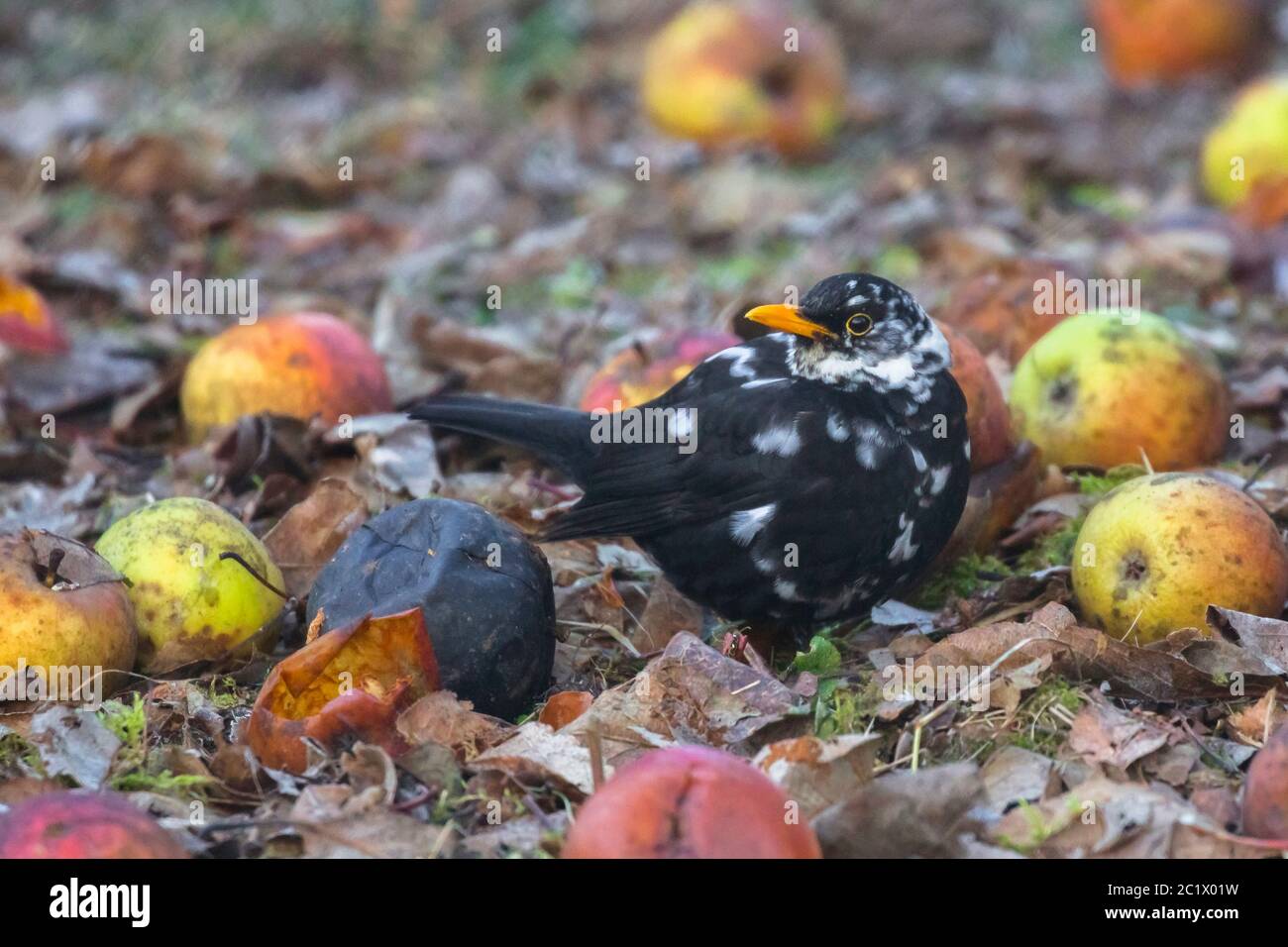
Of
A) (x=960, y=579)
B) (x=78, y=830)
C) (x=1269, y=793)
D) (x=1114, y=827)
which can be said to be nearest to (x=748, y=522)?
(x=960, y=579)

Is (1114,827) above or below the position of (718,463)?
below

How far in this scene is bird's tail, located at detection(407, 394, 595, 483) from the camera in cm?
524

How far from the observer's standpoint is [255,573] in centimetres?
453

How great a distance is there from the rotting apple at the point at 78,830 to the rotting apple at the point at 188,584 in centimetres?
127

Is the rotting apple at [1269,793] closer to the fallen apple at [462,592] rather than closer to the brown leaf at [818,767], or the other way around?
the brown leaf at [818,767]

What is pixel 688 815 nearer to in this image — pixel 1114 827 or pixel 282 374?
pixel 1114 827

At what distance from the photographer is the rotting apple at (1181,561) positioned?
4.41 metres

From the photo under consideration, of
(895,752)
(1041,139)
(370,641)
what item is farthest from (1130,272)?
(370,641)

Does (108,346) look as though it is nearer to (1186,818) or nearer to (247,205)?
(247,205)

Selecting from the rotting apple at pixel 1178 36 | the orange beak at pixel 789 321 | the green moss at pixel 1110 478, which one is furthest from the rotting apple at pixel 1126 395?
the rotting apple at pixel 1178 36

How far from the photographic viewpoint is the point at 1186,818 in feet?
11.5

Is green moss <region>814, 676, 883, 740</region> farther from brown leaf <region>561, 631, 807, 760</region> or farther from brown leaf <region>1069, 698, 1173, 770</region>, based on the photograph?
brown leaf <region>1069, 698, 1173, 770</region>

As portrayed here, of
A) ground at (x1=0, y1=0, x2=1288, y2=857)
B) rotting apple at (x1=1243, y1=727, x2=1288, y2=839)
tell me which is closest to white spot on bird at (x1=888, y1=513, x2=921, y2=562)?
ground at (x1=0, y1=0, x2=1288, y2=857)

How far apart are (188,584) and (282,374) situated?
1.50 metres
